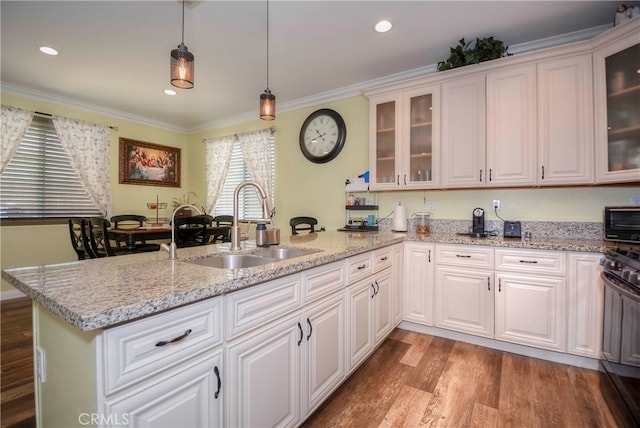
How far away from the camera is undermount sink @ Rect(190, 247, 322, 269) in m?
1.64

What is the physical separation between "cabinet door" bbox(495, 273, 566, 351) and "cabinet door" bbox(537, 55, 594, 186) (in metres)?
0.84

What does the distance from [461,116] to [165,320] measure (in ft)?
9.31

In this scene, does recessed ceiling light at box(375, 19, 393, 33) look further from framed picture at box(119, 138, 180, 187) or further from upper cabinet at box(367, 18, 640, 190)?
framed picture at box(119, 138, 180, 187)

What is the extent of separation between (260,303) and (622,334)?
2056 mm

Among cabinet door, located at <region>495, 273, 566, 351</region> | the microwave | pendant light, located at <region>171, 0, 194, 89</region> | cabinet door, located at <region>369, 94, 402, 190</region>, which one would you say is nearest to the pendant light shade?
pendant light, located at <region>171, 0, 194, 89</region>

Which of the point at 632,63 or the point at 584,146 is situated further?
the point at 584,146

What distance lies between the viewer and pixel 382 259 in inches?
93.0

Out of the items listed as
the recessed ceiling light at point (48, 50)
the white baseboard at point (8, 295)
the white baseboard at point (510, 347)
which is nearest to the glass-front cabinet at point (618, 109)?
the white baseboard at point (510, 347)

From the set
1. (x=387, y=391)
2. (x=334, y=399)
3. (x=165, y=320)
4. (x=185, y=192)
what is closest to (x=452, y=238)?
(x=387, y=391)

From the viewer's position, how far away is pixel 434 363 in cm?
221

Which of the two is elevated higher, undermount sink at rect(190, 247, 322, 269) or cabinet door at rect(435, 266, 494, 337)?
undermount sink at rect(190, 247, 322, 269)

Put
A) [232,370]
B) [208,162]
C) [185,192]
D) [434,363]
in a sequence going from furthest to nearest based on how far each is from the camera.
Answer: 1. [185,192]
2. [208,162]
3. [434,363]
4. [232,370]

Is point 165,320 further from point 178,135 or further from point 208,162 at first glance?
point 178,135

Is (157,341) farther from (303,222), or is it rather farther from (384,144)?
(303,222)
